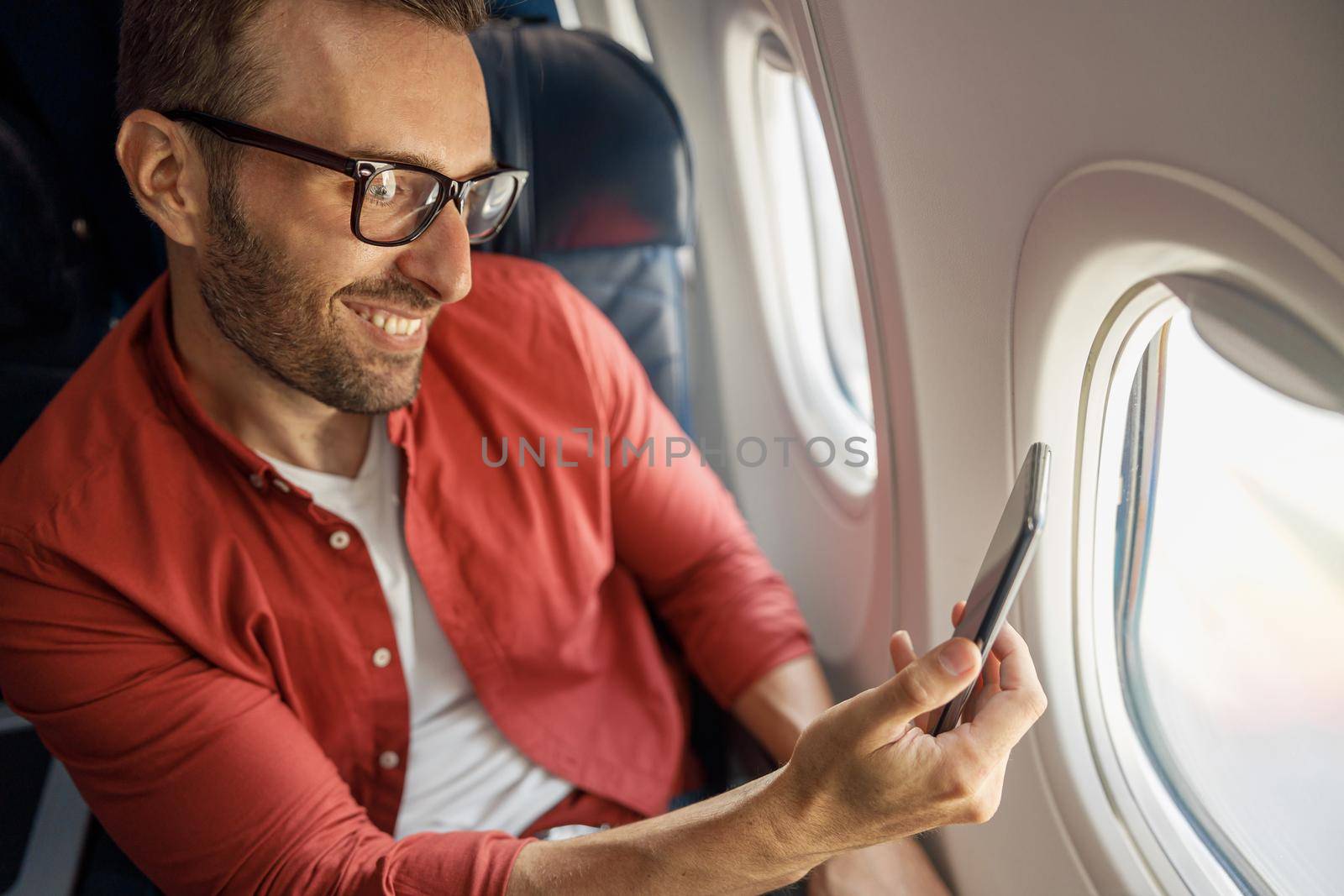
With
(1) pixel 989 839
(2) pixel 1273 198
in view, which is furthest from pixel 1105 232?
(1) pixel 989 839

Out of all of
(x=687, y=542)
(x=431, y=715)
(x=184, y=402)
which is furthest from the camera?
(x=687, y=542)

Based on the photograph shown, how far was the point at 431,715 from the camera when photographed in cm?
125

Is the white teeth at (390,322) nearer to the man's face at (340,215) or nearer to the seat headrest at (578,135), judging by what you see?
the man's face at (340,215)

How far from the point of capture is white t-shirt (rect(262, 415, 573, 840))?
4.00 feet

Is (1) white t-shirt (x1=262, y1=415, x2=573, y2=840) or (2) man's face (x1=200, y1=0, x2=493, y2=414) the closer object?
(2) man's face (x1=200, y1=0, x2=493, y2=414)

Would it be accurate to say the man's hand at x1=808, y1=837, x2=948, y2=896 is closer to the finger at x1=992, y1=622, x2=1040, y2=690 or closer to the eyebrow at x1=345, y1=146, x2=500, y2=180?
the finger at x1=992, y1=622, x2=1040, y2=690

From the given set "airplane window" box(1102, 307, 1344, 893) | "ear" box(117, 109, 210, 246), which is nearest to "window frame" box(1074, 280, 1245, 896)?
"airplane window" box(1102, 307, 1344, 893)

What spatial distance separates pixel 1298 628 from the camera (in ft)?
2.68

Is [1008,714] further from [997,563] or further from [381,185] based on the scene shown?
[381,185]

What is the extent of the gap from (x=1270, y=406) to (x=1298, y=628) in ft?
0.62

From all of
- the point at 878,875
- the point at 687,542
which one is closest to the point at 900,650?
the point at 878,875

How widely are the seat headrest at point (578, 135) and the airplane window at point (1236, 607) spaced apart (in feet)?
2.75

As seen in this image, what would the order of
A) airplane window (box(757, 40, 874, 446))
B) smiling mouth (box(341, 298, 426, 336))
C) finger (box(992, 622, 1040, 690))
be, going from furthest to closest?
airplane window (box(757, 40, 874, 446)) → smiling mouth (box(341, 298, 426, 336)) → finger (box(992, 622, 1040, 690))

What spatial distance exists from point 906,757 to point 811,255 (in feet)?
3.60
